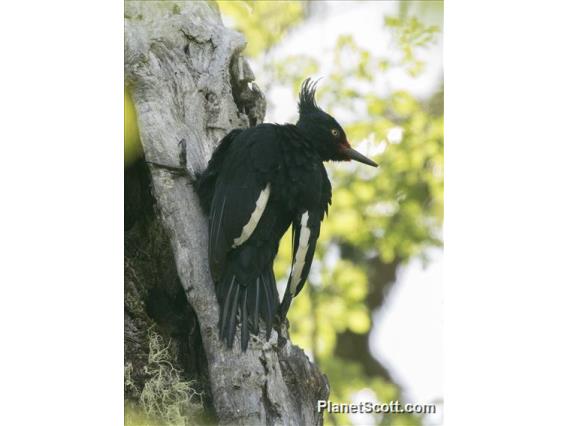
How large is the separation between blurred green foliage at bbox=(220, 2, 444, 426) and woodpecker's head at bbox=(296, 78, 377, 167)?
0.08m

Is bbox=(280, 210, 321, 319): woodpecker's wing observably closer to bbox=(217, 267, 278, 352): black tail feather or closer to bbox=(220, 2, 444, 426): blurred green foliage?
bbox=(217, 267, 278, 352): black tail feather

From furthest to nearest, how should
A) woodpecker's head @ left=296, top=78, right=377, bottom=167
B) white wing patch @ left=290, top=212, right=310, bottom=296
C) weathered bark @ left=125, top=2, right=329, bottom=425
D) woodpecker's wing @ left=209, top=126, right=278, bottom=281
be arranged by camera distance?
woodpecker's head @ left=296, top=78, right=377, bottom=167
white wing patch @ left=290, top=212, right=310, bottom=296
woodpecker's wing @ left=209, top=126, right=278, bottom=281
weathered bark @ left=125, top=2, right=329, bottom=425

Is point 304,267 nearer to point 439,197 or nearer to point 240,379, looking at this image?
point 240,379

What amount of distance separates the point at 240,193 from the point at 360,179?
95 cm

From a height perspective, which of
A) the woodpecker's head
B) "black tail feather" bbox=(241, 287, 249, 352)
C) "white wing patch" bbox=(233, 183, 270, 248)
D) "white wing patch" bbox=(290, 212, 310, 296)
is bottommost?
"black tail feather" bbox=(241, 287, 249, 352)

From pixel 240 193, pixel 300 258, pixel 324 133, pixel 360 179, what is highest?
pixel 324 133

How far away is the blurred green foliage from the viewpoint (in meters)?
3.94

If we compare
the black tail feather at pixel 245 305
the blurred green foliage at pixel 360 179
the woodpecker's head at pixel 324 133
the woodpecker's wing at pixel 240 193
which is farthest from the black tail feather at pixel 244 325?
the woodpecker's head at pixel 324 133

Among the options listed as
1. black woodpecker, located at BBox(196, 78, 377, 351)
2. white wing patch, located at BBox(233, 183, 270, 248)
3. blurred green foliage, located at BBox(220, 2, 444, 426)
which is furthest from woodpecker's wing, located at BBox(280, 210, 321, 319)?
blurred green foliage, located at BBox(220, 2, 444, 426)

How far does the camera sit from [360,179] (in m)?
4.26

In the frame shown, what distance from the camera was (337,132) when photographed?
12.8 ft

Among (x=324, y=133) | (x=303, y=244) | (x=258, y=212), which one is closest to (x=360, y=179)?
(x=324, y=133)

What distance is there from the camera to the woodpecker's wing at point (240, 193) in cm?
349

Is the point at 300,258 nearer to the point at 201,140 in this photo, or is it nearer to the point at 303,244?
the point at 303,244
